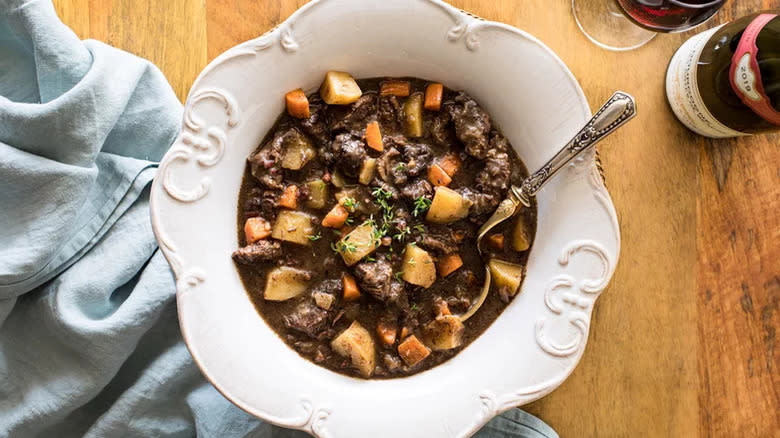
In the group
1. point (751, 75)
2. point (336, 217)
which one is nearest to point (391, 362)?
point (336, 217)

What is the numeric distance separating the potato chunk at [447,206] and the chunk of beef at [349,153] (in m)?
0.46

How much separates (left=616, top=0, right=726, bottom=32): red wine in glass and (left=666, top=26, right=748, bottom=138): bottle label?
0.84 ft

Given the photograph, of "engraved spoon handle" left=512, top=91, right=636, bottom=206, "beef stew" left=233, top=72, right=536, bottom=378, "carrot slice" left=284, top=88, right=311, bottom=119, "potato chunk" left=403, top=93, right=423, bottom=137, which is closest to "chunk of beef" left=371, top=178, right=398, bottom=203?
"beef stew" left=233, top=72, right=536, bottom=378

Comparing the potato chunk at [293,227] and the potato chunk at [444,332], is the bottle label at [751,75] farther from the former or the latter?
the potato chunk at [293,227]

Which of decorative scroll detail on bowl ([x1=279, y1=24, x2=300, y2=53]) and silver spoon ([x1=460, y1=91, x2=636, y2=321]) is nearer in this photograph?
silver spoon ([x1=460, y1=91, x2=636, y2=321])

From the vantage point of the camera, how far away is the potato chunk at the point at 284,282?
3.44 metres

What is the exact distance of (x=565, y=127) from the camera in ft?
11.1

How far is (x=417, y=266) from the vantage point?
134 inches

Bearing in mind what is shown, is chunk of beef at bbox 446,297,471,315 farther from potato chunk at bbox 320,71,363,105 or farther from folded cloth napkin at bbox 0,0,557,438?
potato chunk at bbox 320,71,363,105

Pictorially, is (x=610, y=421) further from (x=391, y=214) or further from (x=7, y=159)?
(x=7, y=159)

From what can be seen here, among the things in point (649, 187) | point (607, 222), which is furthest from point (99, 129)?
point (649, 187)

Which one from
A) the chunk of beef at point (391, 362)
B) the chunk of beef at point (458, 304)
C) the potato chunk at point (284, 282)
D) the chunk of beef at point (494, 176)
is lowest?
the chunk of beef at point (391, 362)

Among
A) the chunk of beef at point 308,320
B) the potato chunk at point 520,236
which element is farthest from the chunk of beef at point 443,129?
the chunk of beef at point 308,320

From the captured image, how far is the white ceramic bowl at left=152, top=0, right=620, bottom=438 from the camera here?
3227 millimetres
